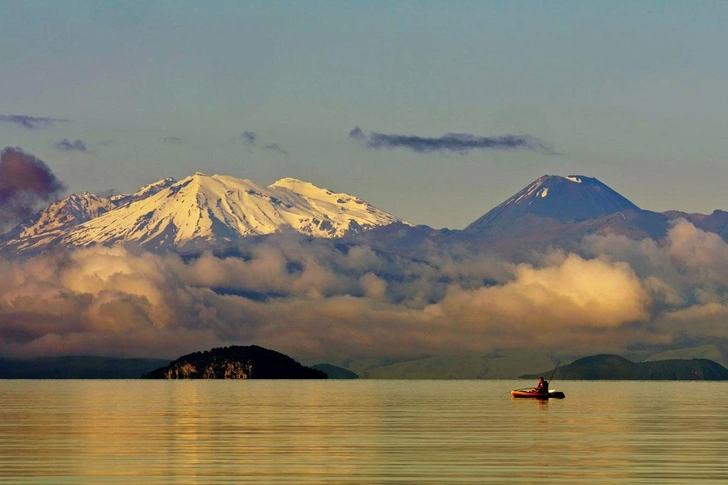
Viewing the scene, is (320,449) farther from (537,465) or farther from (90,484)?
(90,484)

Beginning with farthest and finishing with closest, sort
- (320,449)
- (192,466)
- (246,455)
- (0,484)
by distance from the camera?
1. (320,449)
2. (246,455)
3. (192,466)
4. (0,484)

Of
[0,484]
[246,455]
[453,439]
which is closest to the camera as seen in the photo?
[0,484]

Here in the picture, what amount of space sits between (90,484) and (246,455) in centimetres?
2184

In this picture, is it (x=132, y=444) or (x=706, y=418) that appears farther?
(x=706, y=418)

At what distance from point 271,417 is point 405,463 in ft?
256

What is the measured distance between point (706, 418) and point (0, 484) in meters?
115

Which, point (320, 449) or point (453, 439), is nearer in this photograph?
point (320, 449)

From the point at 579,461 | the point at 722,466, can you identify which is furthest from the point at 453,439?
the point at 722,466

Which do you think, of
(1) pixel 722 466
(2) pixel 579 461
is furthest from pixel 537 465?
(1) pixel 722 466

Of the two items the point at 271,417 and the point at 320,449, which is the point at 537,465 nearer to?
→ the point at 320,449

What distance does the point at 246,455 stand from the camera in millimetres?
95750

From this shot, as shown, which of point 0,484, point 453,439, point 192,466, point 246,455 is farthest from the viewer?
point 453,439

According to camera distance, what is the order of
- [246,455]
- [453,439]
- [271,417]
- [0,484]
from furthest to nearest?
1. [271,417]
2. [453,439]
3. [246,455]
4. [0,484]

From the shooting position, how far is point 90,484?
7531 centimetres
